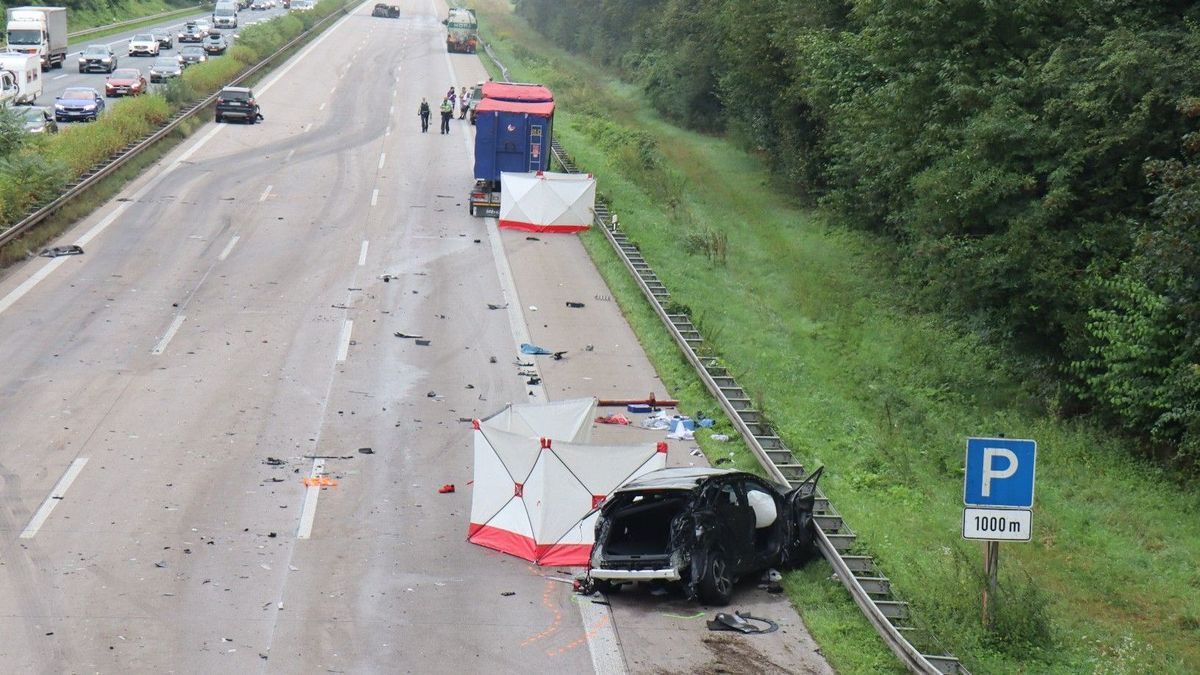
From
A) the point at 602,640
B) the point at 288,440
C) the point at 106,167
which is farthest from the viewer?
the point at 106,167

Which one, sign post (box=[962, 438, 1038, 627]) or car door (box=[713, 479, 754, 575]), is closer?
sign post (box=[962, 438, 1038, 627])

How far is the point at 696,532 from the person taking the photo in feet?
41.9

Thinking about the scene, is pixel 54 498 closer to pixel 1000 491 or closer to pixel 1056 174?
pixel 1000 491

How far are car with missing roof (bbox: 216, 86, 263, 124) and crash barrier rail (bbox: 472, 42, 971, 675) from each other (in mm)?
25370

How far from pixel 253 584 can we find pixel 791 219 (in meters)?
28.9

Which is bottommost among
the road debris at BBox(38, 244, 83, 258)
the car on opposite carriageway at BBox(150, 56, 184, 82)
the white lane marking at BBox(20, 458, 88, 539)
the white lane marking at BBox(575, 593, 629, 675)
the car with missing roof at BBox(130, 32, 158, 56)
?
the white lane marking at BBox(575, 593, 629, 675)

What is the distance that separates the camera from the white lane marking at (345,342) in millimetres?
21938

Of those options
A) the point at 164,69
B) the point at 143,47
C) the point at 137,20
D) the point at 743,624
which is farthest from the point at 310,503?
the point at 137,20

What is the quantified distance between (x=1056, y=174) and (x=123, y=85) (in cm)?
4440

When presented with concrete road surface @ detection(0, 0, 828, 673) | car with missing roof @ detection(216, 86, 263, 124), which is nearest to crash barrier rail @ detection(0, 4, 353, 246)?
car with missing roof @ detection(216, 86, 263, 124)

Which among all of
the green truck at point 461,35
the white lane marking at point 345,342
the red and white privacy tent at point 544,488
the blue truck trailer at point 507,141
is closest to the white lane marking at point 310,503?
the red and white privacy tent at point 544,488

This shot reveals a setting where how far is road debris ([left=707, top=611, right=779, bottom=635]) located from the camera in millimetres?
12500

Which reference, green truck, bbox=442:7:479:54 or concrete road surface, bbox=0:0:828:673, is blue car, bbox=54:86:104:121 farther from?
green truck, bbox=442:7:479:54

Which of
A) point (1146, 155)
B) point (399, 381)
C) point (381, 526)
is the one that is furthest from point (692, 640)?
point (1146, 155)
